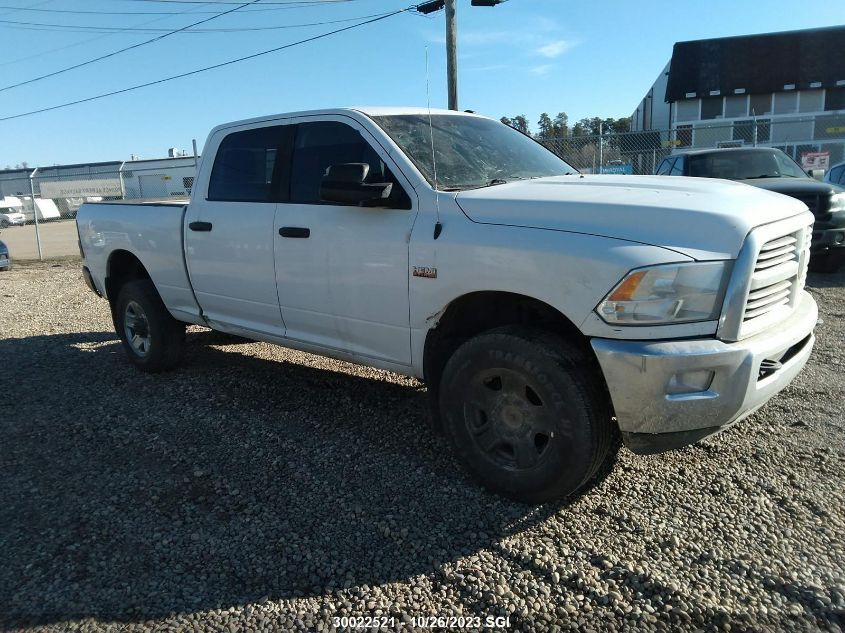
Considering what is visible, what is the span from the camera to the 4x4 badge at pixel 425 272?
3.50 metres

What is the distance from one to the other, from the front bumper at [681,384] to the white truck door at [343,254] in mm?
1312

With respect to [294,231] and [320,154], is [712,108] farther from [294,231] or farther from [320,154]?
[294,231]

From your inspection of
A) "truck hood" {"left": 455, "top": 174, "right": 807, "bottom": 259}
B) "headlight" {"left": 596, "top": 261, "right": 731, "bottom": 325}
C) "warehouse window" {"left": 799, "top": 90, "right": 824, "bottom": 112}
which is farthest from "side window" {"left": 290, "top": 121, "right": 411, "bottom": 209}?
"warehouse window" {"left": 799, "top": 90, "right": 824, "bottom": 112}

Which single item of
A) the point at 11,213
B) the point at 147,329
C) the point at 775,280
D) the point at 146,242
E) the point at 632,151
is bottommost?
the point at 147,329

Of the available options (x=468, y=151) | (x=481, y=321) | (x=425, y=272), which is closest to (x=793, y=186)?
(x=468, y=151)

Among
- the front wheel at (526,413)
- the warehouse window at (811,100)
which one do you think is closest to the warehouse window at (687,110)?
the warehouse window at (811,100)

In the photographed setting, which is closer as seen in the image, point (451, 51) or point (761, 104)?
point (451, 51)

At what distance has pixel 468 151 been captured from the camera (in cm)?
414

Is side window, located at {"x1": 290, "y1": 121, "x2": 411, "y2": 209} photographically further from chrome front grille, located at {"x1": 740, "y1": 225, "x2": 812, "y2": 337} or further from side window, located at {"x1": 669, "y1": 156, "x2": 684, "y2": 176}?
side window, located at {"x1": 669, "y1": 156, "x2": 684, "y2": 176}

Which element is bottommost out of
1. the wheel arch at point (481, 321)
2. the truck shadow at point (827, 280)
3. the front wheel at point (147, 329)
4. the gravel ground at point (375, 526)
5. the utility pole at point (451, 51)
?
the gravel ground at point (375, 526)

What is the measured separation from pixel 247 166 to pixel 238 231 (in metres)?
0.54

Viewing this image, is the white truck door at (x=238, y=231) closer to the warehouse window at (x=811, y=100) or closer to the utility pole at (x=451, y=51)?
the utility pole at (x=451, y=51)

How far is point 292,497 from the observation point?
354 cm

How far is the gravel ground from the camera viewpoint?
2.64m
